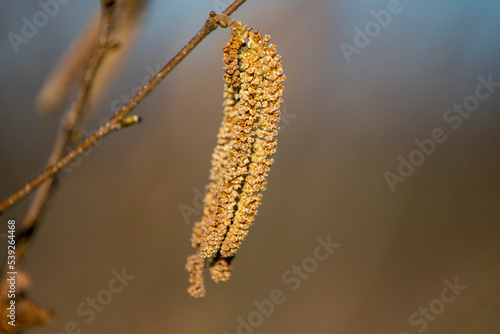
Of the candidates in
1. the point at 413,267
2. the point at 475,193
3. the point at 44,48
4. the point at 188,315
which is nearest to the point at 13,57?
the point at 44,48

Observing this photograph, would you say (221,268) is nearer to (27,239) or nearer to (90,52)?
(27,239)

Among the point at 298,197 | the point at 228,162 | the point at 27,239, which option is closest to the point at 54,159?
the point at 27,239

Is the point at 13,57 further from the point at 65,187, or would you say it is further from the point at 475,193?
the point at 475,193

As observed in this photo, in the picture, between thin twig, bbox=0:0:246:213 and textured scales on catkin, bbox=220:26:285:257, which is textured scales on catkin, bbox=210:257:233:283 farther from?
thin twig, bbox=0:0:246:213

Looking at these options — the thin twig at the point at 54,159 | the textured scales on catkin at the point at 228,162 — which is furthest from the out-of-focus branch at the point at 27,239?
the textured scales on catkin at the point at 228,162

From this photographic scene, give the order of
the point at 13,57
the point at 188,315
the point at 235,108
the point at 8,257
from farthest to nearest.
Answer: the point at 188,315 < the point at 13,57 < the point at 8,257 < the point at 235,108

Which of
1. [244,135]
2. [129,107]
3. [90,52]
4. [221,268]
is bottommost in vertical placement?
[221,268]
